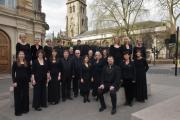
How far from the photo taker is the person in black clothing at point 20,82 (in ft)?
23.5

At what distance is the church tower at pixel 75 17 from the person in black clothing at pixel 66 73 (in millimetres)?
88990

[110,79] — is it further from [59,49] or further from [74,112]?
[59,49]

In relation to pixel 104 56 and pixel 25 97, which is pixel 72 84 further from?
pixel 25 97

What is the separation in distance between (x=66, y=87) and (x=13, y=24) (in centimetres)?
1270

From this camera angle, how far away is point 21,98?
7.33 meters

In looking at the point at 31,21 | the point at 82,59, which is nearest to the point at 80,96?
the point at 82,59

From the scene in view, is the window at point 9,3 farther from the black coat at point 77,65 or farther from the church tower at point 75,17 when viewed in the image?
the church tower at point 75,17

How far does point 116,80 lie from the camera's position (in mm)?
7324

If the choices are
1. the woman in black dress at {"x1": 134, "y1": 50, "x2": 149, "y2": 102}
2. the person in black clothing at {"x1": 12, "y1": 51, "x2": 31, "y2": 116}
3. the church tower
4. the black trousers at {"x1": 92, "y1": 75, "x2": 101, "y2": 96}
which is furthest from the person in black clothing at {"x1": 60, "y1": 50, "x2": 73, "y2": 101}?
the church tower

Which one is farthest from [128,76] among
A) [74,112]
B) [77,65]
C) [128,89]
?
[77,65]

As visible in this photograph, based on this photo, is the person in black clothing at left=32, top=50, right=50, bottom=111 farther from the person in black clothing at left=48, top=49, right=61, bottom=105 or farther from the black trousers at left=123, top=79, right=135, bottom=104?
the black trousers at left=123, top=79, right=135, bottom=104

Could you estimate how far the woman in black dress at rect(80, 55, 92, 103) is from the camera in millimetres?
8852

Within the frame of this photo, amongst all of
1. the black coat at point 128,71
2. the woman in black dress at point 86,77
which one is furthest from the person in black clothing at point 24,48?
the black coat at point 128,71

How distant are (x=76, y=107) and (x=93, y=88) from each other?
146 cm
